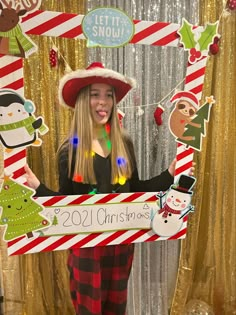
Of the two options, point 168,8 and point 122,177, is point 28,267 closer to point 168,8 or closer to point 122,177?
point 122,177

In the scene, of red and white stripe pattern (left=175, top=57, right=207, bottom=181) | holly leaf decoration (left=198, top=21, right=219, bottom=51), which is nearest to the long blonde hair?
red and white stripe pattern (left=175, top=57, right=207, bottom=181)

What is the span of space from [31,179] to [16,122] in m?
0.19

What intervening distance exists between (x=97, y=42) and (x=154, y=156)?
0.43 m

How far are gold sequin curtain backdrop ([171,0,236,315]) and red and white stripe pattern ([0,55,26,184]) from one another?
690 mm

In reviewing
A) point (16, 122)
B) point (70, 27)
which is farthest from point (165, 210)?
point (70, 27)

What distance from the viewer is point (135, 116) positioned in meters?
1.20

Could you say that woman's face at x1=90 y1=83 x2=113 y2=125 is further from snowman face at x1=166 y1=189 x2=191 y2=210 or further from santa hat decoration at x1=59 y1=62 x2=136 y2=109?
snowman face at x1=166 y1=189 x2=191 y2=210

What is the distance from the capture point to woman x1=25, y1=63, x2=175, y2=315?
1136mm

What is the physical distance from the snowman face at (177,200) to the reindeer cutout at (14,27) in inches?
26.2

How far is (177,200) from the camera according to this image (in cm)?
123

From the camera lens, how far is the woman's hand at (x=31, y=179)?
112 cm

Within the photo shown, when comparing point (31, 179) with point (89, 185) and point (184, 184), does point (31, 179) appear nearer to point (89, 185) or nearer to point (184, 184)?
point (89, 185)

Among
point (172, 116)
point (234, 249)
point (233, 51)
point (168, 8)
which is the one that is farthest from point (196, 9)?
point (234, 249)

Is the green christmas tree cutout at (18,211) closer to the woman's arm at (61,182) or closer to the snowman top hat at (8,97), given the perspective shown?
the woman's arm at (61,182)
